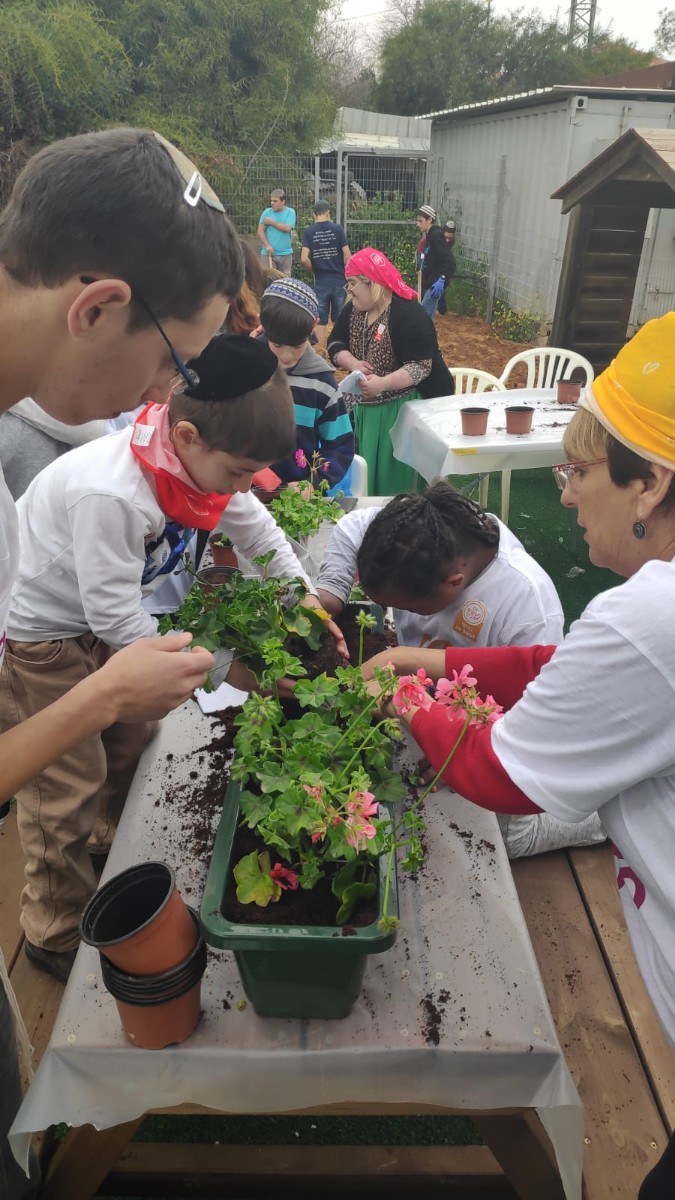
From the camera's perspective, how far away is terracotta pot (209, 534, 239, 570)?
2.18m

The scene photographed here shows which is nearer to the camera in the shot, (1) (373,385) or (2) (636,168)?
(1) (373,385)

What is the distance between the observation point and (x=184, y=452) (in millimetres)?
1736

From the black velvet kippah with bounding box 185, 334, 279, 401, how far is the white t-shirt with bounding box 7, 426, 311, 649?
221 mm

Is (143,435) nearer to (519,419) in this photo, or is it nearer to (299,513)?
(299,513)

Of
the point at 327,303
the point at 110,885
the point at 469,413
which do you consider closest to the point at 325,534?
the point at 469,413

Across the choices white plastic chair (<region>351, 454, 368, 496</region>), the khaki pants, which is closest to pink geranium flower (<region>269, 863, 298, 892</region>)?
the khaki pants

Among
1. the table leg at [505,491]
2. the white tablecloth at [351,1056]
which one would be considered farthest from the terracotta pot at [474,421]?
the white tablecloth at [351,1056]

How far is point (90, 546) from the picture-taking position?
1646 mm

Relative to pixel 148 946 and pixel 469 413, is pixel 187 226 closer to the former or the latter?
pixel 148 946

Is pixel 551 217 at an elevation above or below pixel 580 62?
below

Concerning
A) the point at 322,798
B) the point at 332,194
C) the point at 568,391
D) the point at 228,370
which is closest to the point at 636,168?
the point at 568,391

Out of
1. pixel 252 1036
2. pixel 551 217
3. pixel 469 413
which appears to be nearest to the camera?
pixel 252 1036

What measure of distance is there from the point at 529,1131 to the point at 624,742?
0.77 metres

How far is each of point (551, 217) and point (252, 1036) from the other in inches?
452
